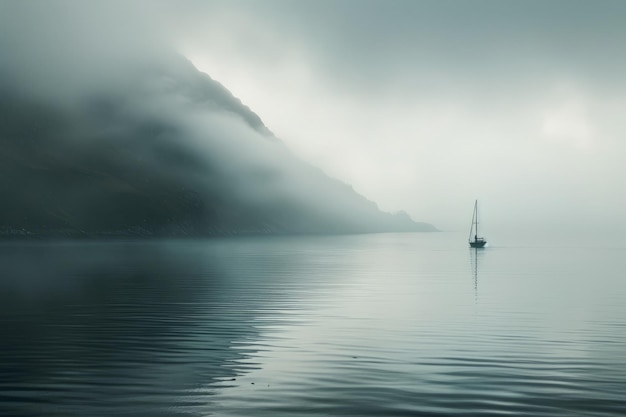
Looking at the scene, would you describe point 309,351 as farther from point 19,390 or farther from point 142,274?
point 142,274

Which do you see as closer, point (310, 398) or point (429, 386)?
point (310, 398)

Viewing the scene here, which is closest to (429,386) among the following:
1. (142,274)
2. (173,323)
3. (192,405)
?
(192,405)

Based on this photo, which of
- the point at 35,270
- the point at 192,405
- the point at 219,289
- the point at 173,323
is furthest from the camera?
the point at 35,270

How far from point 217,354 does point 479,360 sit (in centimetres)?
1527

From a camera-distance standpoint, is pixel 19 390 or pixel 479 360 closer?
pixel 19 390

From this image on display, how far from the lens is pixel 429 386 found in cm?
3075

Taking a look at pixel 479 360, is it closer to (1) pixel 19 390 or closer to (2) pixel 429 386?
(2) pixel 429 386

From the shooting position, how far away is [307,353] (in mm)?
39688

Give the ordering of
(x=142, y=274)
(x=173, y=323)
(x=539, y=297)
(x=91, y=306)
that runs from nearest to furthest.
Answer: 1. (x=173, y=323)
2. (x=91, y=306)
3. (x=539, y=297)
4. (x=142, y=274)

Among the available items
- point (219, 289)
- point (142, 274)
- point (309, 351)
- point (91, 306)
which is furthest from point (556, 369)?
point (142, 274)

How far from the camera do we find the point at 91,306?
2579 inches

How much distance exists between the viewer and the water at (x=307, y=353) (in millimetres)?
27344

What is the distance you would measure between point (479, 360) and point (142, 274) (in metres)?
86.3

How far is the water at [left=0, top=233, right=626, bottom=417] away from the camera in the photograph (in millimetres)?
27344
